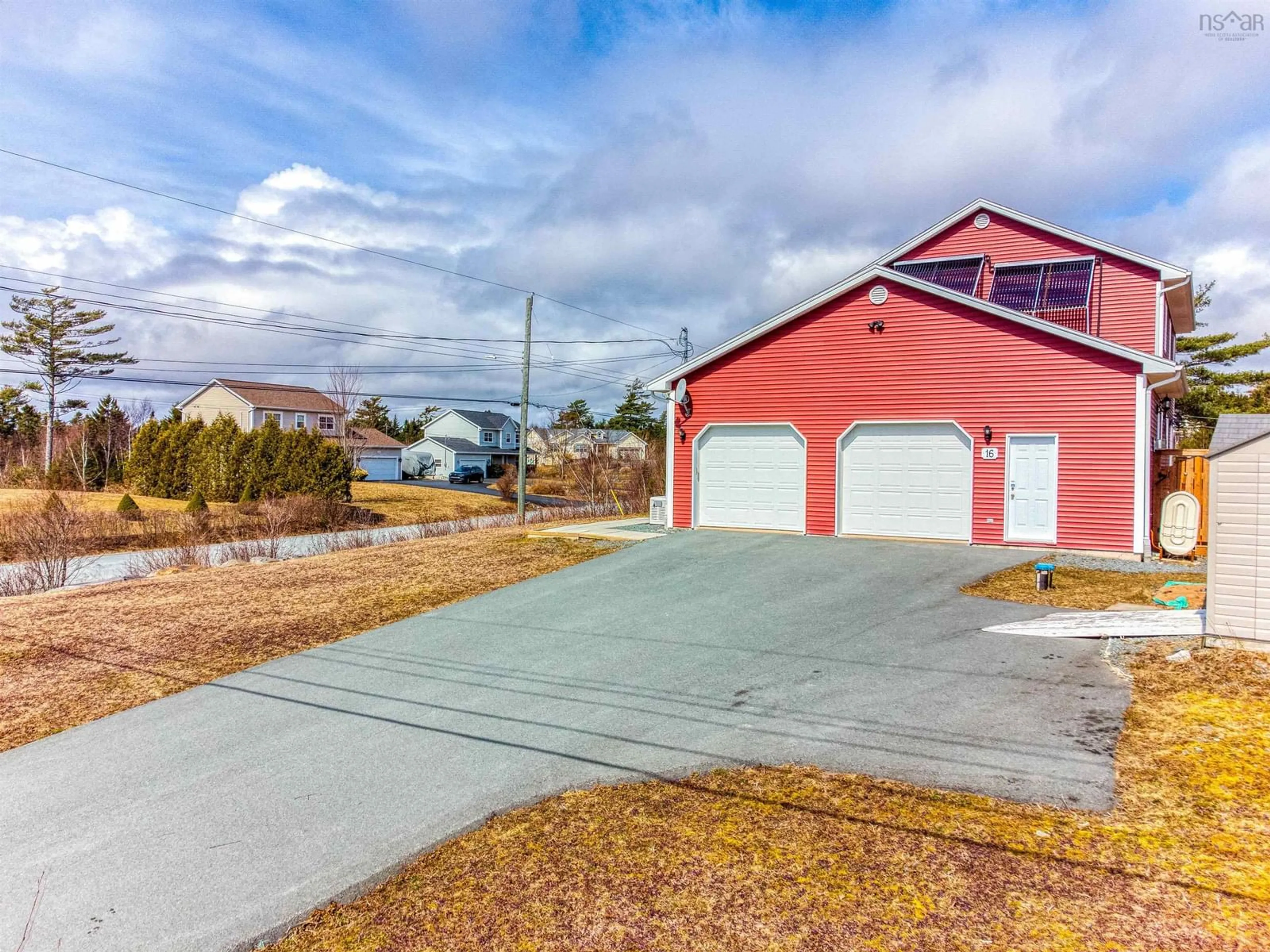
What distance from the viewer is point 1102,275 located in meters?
16.8

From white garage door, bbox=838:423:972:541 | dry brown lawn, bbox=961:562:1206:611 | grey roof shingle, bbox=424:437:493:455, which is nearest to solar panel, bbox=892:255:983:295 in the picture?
white garage door, bbox=838:423:972:541

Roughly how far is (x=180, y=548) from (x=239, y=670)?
12.8 metres

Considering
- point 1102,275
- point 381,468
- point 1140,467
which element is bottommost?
point 381,468

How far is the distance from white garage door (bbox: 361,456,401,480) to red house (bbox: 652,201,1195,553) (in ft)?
A: 139

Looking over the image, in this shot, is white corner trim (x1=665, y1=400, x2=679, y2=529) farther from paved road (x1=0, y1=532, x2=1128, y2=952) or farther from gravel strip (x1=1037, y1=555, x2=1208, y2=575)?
gravel strip (x1=1037, y1=555, x2=1208, y2=575)

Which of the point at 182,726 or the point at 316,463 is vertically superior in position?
the point at 316,463

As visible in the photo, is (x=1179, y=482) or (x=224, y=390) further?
(x=224, y=390)

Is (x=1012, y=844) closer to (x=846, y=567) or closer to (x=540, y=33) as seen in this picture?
(x=846, y=567)

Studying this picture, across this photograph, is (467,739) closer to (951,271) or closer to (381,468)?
(951,271)

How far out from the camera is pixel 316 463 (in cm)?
3045

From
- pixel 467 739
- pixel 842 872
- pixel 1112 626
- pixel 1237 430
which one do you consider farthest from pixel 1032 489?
pixel 842 872

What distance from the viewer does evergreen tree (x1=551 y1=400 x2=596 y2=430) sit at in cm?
6084

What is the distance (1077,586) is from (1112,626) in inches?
103

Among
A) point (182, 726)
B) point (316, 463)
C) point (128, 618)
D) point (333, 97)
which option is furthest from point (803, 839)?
point (316, 463)
